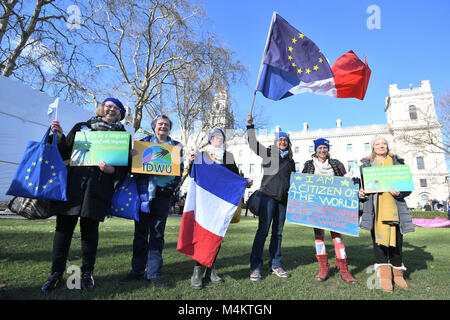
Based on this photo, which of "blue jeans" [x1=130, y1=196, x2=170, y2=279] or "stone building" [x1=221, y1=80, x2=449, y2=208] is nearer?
"blue jeans" [x1=130, y1=196, x2=170, y2=279]

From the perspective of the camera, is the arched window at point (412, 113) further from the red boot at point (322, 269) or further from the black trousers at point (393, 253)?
the red boot at point (322, 269)

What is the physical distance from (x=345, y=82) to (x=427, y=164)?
5358cm

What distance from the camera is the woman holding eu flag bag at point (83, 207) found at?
8.68 ft

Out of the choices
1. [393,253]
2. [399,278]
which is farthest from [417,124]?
[399,278]

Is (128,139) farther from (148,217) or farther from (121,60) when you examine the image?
(121,60)

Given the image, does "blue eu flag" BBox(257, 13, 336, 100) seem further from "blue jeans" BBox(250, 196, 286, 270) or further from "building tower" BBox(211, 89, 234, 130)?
"building tower" BBox(211, 89, 234, 130)

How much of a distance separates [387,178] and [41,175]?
419 cm

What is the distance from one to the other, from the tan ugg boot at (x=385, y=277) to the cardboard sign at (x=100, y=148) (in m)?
3.45

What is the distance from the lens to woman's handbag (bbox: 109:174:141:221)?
2908 mm

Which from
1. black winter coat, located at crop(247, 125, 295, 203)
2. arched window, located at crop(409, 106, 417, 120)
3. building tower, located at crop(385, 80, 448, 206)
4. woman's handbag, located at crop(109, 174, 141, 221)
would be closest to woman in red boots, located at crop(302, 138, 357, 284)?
black winter coat, located at crop(247, 125, 295, 203)

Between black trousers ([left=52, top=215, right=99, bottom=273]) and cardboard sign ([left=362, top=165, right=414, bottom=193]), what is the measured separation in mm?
3550

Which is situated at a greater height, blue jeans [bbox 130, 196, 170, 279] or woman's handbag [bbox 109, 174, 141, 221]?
woman's handbag [bbox 109, 174, 141, 221]

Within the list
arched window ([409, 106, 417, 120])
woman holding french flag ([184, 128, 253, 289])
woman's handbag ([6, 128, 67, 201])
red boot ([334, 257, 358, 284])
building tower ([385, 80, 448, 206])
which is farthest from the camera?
arched window ([409, 106, 417, 120])

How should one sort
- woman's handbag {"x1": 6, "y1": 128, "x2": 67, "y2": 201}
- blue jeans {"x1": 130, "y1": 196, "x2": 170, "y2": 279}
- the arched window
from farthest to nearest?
the arched window < blue jeans {"x1": 130, "y1": 196, "x2": 170, "y2": 279} < woman's handbag {"x1": 6, "y1": 128, "x2": 67, "y2": 201}
